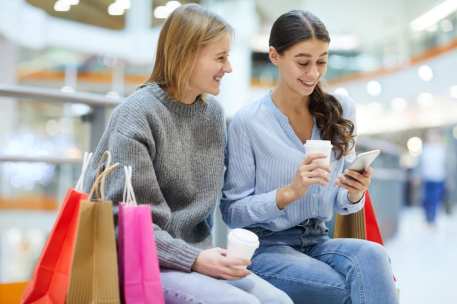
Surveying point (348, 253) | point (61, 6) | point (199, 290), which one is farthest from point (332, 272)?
point (61, 6)

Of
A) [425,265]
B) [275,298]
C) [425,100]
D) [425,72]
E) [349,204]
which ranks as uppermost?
[425,72]

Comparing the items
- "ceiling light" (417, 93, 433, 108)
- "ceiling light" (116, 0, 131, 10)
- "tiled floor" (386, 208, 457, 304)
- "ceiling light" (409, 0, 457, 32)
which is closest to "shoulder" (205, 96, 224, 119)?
"tiled floor" (386, 208, 457, 304)

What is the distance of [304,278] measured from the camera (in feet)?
4.88

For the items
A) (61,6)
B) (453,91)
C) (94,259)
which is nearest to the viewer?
(94,259)

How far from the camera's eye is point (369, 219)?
5.77ft

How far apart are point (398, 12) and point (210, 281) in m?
18.1

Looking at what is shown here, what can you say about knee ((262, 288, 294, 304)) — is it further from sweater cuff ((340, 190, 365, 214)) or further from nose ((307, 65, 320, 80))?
nose ((307, 65, 320, 80))

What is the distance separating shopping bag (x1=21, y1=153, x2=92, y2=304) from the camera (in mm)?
1218

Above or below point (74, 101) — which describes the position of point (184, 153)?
below

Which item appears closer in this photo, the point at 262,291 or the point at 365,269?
the point at 262,291

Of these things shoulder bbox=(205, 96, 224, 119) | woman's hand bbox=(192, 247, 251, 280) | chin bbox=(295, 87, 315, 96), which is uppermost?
chin bbox=(295, 87, 315, 96)

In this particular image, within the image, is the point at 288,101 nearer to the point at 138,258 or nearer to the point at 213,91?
the point at 213,91

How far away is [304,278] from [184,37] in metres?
0.68

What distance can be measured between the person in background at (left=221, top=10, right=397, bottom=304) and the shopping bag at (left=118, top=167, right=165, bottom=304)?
440mm
